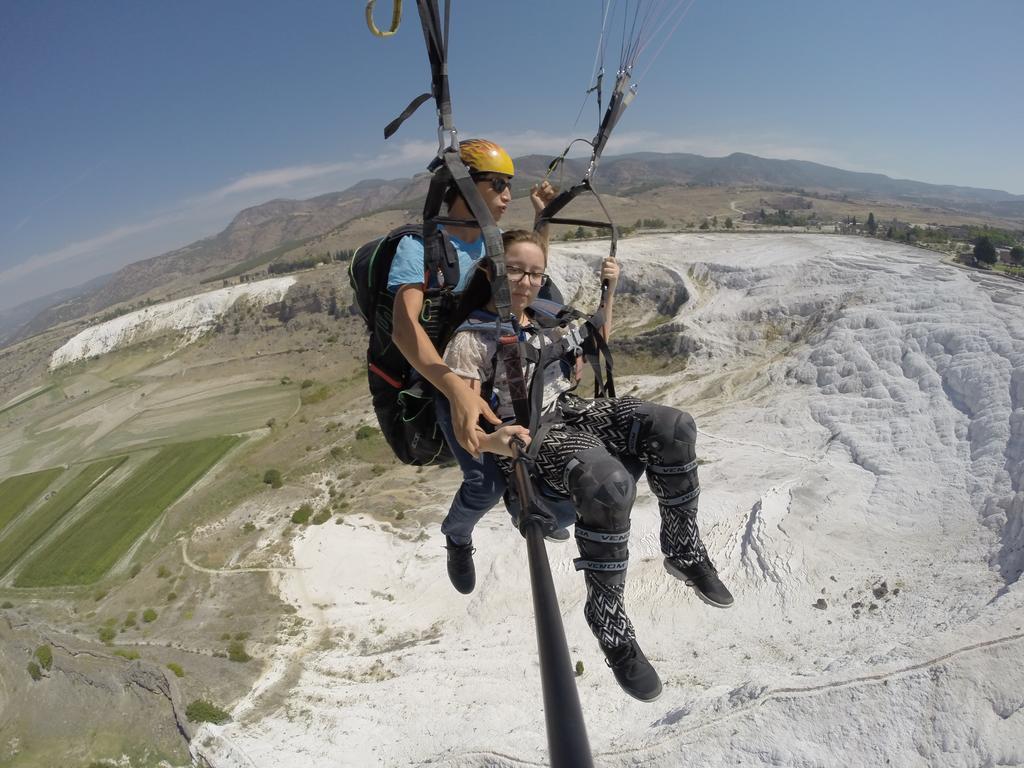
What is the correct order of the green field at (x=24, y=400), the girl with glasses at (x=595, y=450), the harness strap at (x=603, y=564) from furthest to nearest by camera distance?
the green field at (x=24, y=400)
the harness strap at (x=603, y=564)
the girl with glasses at (x=595, y=450)

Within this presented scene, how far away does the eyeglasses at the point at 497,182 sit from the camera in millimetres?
3307

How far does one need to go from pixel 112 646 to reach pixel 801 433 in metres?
23.1

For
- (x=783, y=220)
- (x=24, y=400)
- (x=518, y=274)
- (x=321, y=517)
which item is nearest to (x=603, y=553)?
(x=518, y=274)

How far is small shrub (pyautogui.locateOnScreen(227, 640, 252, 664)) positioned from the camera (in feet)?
49.0

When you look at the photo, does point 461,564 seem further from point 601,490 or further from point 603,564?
point 601,490

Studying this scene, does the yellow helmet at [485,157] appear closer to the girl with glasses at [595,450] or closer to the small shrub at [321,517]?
the girl with glasses at [595,450]

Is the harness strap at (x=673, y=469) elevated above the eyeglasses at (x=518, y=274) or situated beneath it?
situated beneath

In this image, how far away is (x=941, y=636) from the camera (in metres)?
6.78

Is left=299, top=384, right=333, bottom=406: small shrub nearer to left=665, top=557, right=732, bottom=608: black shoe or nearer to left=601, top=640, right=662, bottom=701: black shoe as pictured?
left=665, top=557, right=732, bottom=608: black shoe

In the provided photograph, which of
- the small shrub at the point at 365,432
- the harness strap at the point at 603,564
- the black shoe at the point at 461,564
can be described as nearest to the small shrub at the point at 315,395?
the small shrub at the point at 365,432

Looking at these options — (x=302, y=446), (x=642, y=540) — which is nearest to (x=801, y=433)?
(x=642, y=540)

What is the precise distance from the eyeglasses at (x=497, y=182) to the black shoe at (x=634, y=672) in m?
2.78

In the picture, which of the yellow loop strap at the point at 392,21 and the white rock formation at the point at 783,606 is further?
the white rock formation at the point at 783,606

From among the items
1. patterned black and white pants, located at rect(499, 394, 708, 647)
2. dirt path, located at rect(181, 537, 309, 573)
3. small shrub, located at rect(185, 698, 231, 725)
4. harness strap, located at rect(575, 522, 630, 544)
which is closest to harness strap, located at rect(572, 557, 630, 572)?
patterned black and white pants, located at rect(499, 394, 708, 647)
